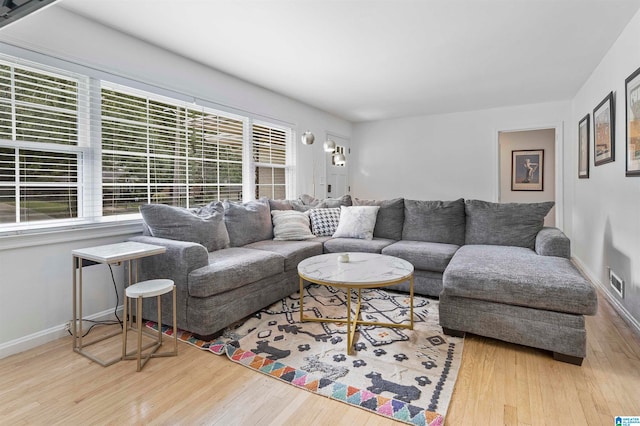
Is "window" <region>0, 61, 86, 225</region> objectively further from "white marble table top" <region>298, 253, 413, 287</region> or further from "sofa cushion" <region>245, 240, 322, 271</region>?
"white marble table top" <region>298, 253, 413, 287</region>

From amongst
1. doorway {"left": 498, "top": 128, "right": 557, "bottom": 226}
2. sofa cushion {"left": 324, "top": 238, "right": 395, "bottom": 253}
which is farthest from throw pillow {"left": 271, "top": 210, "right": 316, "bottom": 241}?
doorway {"left": 498, "top": 128, "right": 557, "bottom": 226}

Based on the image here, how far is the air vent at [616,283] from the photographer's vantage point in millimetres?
2672

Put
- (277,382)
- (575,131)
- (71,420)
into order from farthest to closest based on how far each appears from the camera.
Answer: (575,131) → (277,382) → (71,420)

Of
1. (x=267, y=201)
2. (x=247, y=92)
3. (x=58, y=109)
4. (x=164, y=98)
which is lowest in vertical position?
(x=267, y=201)

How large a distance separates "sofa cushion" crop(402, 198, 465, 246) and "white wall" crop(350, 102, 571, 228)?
2274 mm

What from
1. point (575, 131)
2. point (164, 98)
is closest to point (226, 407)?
point (164, 98)

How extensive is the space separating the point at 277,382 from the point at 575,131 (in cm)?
522

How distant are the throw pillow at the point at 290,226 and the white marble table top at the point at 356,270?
95cm

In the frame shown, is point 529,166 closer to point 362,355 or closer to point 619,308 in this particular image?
point 619,308

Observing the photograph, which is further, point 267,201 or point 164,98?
point 267,201

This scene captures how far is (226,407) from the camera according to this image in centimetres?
161

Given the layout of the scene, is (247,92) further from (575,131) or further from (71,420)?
(575,131)

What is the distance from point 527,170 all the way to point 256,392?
6.79 meters

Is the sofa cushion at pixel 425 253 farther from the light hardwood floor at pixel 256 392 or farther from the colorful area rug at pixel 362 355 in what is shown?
the light hardwood floor at pixel 256 392
